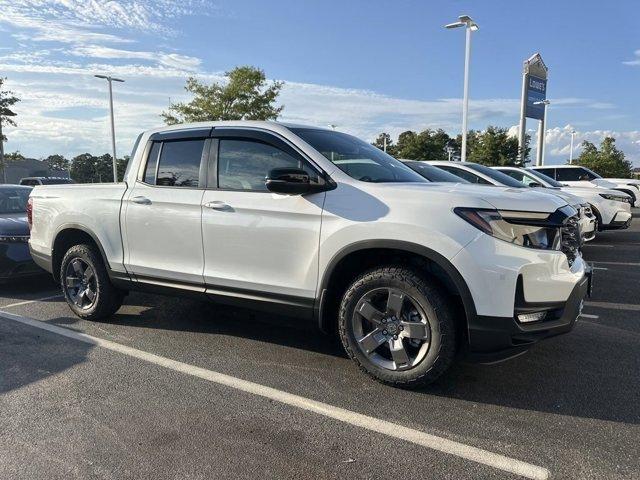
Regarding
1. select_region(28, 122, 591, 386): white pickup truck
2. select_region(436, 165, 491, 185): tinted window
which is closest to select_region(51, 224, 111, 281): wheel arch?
select_region(28, 122, 591, 386): white pickup truck

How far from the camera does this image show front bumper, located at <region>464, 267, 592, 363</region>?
3234 millimetres

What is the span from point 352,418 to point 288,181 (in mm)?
1625

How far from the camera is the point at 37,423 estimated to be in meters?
3.25

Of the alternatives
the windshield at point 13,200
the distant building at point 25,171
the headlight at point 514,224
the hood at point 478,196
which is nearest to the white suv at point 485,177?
the hood at point 478,196

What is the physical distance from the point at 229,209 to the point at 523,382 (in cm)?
254

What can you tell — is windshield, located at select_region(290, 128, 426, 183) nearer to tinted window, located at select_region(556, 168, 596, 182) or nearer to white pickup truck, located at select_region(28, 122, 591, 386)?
white pickup truck, located at select_region(28, 122, 591, 386)

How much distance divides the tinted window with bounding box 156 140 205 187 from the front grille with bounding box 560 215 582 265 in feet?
9.39

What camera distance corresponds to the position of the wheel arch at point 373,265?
10.9ft

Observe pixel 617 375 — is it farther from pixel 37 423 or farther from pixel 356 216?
pixel 37 423

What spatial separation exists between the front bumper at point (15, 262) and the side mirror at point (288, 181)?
182 inches

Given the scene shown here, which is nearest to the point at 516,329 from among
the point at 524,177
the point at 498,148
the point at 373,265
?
the point at 373,265

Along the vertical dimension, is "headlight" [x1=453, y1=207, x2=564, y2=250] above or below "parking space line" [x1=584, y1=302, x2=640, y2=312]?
above

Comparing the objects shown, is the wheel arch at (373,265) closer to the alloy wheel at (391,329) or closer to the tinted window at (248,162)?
the alloy wheel at (391,329)

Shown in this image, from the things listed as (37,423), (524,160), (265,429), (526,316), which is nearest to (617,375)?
(526,316)
